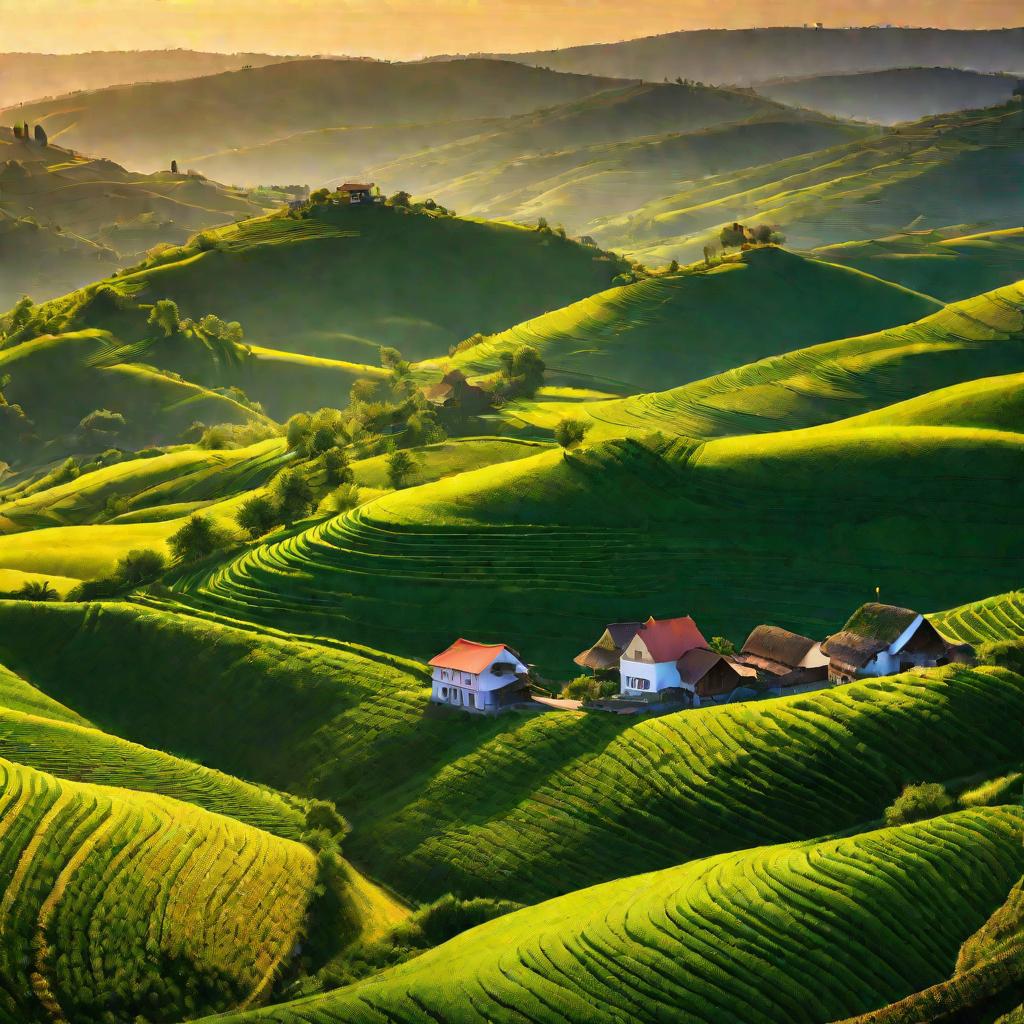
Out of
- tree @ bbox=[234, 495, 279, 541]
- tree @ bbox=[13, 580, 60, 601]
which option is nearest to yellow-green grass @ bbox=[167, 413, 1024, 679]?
tree @ bbox=[234, 495, 279, 541]

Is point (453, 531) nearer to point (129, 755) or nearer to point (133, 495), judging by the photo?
point (129, 755)

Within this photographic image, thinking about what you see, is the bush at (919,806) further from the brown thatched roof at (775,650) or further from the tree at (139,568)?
the tree at (139,568)

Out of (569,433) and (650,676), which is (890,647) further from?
(569,433)

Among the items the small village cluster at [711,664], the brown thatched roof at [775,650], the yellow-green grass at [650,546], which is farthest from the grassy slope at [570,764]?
the yellow-green grass at [650,546]

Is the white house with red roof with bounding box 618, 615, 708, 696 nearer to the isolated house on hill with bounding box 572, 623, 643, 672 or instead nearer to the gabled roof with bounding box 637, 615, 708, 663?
the gabled roof with bounding box 637, 615, 708, 663

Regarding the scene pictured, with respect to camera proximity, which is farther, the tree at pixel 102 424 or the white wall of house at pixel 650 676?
the tree at pixel 102 424

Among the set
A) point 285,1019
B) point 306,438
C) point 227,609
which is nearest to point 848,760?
point 285,1019

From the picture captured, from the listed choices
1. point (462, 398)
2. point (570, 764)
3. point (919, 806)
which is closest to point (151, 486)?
point (462, 398)
